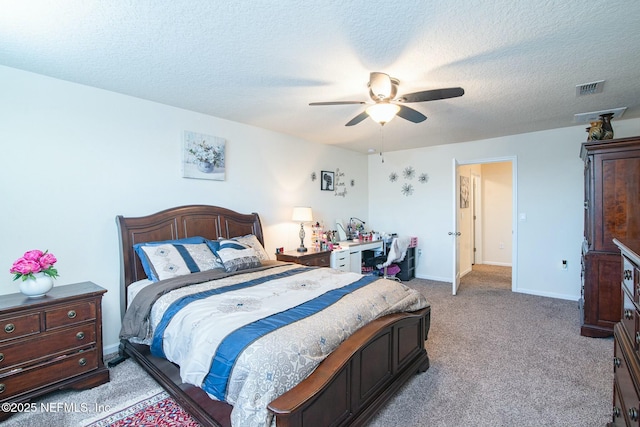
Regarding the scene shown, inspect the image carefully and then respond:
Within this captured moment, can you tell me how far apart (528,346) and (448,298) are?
1.50m

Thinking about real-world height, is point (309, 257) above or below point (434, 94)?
below

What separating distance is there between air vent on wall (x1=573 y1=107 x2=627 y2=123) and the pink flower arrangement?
5529mm

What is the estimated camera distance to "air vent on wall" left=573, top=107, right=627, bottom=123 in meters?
3.42

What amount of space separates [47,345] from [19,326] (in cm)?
22

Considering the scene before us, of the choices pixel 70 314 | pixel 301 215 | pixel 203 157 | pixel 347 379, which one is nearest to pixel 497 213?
pixel 301 215

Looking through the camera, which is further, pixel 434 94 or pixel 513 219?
pixel 513 219

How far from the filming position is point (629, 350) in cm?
129

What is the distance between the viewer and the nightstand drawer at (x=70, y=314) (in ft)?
6.93

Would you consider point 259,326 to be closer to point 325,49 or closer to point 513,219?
point 325,49

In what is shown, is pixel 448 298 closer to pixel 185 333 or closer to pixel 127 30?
pixel 185 333

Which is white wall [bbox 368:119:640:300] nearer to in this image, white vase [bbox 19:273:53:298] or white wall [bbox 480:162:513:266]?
white wall [bbox 480:162:513:266]

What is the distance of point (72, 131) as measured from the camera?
8.73 ft

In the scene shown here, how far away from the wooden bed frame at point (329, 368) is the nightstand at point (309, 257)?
52.6 inches

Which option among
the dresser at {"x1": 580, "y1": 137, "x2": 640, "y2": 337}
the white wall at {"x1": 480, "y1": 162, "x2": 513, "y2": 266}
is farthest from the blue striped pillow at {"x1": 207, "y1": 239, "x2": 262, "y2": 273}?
the white wall at {"x1": 480, "y1": 162, "x2": 513, "y2": 266}
